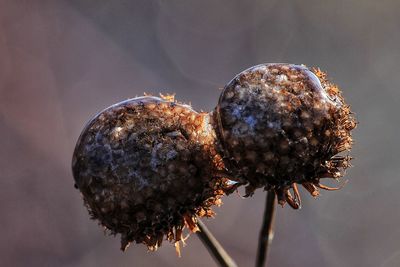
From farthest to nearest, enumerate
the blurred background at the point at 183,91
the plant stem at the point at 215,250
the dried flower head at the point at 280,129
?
1. the blurred background at the point at 183,91
2. the plant stem at the point at 215,250
3. the dried flower head at the point at 280,129

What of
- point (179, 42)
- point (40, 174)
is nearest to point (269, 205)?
point (40, 174)

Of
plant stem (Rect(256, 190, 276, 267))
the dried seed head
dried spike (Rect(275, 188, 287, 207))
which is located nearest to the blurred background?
plant stem (Rect(256, 190, 276, 267))

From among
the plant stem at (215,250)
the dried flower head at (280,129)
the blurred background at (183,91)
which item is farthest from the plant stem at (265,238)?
the blurred background at (183,91)

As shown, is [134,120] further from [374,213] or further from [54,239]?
[374,213]

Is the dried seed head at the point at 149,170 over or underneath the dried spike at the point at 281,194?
over

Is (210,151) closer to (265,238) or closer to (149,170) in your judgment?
(149,170)

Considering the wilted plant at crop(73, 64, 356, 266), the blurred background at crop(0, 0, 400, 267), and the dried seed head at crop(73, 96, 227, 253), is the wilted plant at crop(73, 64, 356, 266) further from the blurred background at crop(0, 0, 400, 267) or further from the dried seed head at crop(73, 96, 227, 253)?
the blurred background at crop(0, 0, 400, 267)

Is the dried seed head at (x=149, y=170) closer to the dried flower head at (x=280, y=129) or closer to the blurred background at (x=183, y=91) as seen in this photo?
the dried flower head at (x=280, y=129)

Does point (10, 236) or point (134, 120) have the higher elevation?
point (10, 236)
